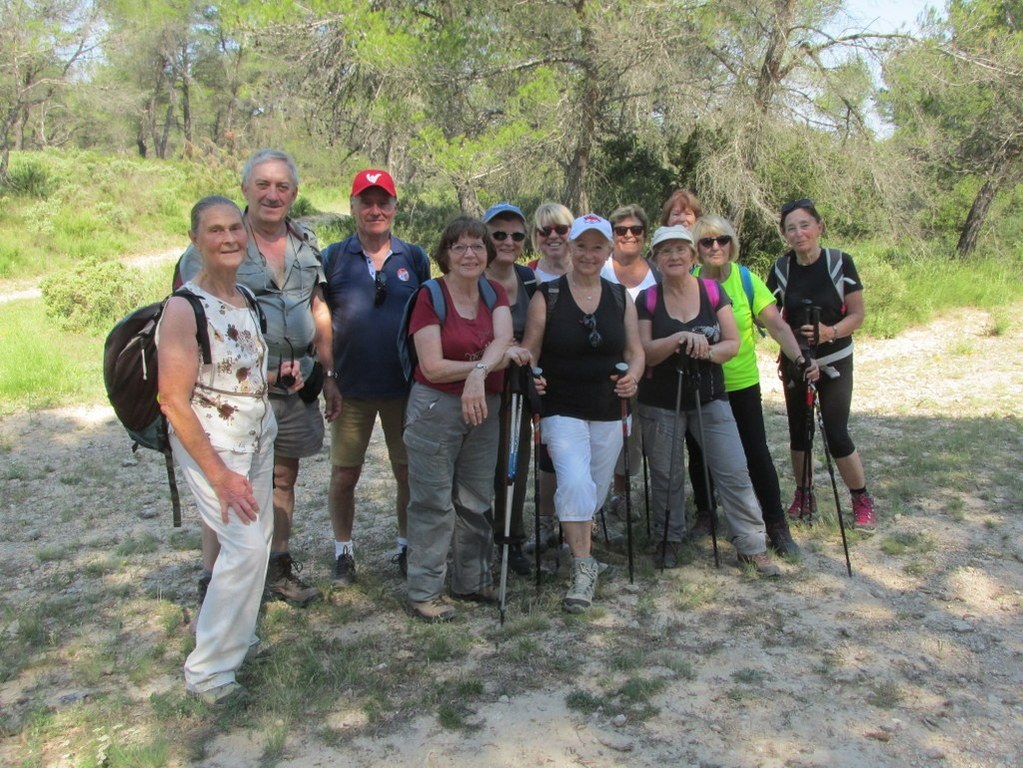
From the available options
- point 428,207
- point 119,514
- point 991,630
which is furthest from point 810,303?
point 428,207

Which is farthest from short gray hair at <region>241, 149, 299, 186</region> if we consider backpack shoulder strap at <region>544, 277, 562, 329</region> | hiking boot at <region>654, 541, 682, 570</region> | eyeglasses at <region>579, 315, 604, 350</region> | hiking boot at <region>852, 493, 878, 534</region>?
hiking boot at <region>852, 493, 878, 534</region>

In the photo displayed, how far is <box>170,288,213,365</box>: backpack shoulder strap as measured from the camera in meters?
3.01

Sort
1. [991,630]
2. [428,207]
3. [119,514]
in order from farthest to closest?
[428,207] → [119,514] → [991,630]

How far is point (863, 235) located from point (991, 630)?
11.0 meters

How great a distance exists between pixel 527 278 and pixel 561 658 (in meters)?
1.97

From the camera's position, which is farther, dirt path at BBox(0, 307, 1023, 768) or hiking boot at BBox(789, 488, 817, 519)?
hiking boot at BBox(789, 488, 817, 519)

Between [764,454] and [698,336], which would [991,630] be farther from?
[698,336]

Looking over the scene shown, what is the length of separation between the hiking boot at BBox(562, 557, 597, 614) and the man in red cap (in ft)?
3.79

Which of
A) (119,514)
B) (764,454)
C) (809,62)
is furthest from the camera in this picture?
(809,62)

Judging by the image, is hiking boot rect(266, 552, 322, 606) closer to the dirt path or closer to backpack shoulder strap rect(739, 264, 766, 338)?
the dirt path

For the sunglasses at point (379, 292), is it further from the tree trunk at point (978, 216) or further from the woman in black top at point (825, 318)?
the tree trunk at point (978, 216)

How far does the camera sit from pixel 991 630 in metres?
3.77

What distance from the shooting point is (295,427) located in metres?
3.93

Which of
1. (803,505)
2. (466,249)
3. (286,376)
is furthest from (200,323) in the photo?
(803,505)
